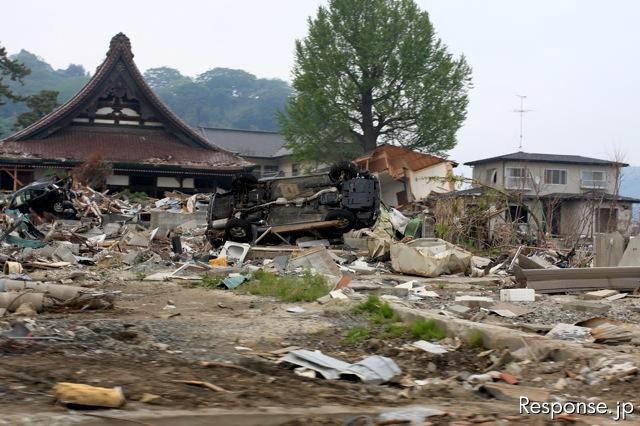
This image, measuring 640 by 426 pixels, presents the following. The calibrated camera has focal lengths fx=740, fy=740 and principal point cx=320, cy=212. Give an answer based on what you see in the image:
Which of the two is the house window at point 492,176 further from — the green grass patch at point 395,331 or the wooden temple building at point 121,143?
the green grass patch at point 395,331

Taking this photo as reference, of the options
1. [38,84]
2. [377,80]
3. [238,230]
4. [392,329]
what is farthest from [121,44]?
[38,84]

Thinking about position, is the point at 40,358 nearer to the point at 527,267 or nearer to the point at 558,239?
the point at 527,267

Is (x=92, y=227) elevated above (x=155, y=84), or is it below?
below

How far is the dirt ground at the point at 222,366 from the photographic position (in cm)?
367

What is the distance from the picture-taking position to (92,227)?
1809cm

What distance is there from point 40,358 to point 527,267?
8.18 meters

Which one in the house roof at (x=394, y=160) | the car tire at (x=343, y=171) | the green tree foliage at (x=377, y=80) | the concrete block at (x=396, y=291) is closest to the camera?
the concrete block at (x=396, y=291)

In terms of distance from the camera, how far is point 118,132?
28.9m

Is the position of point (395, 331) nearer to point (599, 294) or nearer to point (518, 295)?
point (518, 295)

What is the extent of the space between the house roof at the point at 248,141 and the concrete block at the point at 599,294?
35.1 meters

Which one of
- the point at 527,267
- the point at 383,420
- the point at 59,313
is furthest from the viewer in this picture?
the point at 527,267

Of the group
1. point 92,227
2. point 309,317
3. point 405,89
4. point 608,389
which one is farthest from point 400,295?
point 405,89

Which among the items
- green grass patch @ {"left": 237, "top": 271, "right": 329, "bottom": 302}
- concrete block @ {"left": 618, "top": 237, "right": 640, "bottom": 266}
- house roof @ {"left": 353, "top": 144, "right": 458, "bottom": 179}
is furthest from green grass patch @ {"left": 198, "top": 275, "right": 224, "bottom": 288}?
house roof @ {"left": 353, "top": 144, "right": 458, "bottom": 179}

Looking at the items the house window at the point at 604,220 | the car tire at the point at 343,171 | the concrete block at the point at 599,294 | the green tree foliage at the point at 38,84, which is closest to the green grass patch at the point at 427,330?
the concrete block at the point at 599,294
